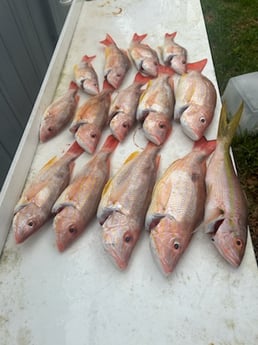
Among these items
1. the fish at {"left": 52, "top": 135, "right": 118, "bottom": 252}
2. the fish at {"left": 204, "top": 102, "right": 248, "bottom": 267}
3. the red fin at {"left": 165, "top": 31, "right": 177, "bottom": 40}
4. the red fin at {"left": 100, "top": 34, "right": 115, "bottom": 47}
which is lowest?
the fish at {"left": 204, "top": 102, "right": 248, "bottom": 267}

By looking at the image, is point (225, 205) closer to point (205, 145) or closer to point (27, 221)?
point (205, 145)

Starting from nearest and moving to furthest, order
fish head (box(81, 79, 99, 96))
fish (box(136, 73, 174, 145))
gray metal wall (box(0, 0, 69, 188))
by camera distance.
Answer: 1. fish (box(136, 73, 174, 145))
2. fish head (box(81, 79, 99, 96))
3. gray metal wall (box(0, 0, 69, 188))

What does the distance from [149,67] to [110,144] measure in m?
0.73

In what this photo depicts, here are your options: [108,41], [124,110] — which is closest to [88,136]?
[124,110]

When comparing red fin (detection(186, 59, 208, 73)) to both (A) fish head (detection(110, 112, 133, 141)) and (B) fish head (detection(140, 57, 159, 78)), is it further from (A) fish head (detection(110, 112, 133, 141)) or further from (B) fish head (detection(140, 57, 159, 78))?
(A) fish head (detection(110, 112, 133, 141))

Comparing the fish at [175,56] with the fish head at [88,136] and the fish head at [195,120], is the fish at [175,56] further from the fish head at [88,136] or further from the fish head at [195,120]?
the fish head at [88,136]

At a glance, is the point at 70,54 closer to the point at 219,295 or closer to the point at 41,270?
the point at 41,270

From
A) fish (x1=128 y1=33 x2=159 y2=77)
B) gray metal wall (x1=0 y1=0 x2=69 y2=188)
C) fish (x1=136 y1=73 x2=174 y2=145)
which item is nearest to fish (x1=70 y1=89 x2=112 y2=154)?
fish (x1=136 y1=73 x2=174 y2=145)

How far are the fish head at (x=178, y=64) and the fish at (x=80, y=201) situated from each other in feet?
2.90

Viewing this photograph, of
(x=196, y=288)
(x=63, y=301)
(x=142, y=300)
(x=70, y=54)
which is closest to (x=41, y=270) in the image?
(x=63, y=301)

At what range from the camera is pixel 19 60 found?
3.10 metres

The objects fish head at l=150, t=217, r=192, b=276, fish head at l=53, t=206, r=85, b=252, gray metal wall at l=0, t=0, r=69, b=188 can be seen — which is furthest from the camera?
gray metal wall at l=0, t=0, r=69, b=188

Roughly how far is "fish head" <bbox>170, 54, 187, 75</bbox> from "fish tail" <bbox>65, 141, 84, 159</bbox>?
3.01 feet

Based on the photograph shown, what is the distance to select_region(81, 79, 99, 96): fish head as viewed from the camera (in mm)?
2373
